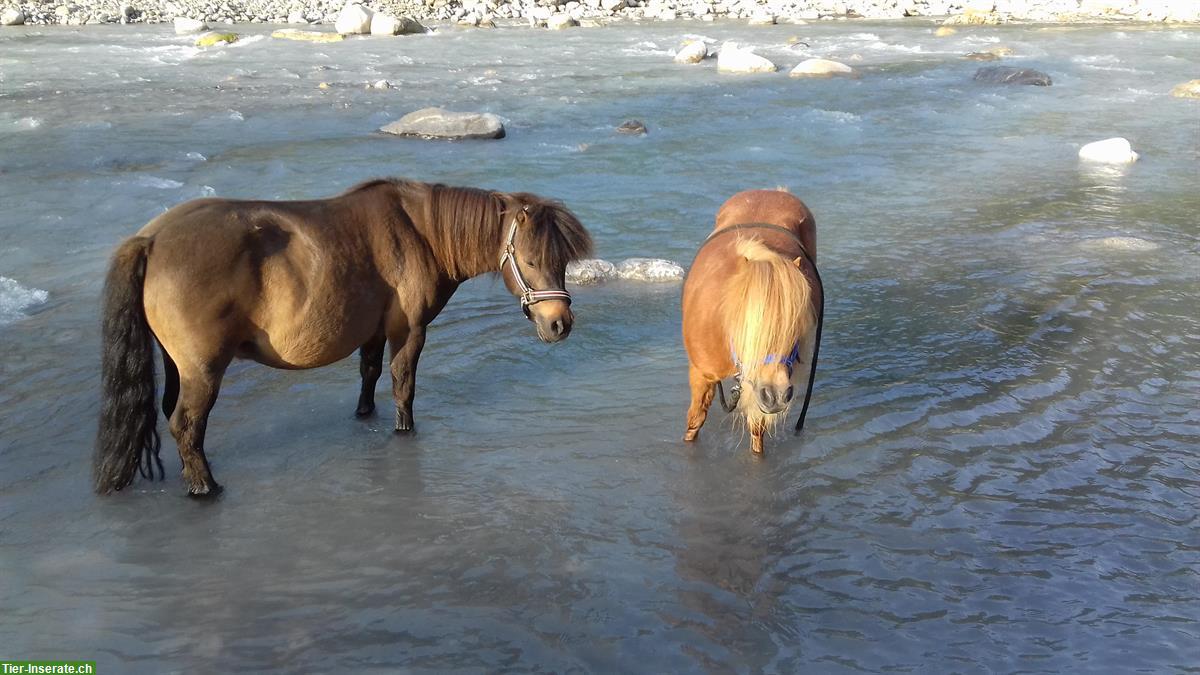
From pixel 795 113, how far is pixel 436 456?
1294cm

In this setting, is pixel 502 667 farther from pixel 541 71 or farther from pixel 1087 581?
pixel 541 71

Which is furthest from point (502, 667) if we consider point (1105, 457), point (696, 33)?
point (696, 33)

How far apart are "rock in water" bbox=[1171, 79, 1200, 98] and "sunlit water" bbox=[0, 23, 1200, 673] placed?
7.12 meters

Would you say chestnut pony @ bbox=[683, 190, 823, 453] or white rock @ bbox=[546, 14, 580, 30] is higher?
white rock @ bbox=[546, 14, 580, 30]

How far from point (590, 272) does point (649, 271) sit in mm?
520

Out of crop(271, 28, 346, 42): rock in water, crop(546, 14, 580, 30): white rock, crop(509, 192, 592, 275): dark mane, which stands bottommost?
crop(509, 192, 592, 275): dark mane

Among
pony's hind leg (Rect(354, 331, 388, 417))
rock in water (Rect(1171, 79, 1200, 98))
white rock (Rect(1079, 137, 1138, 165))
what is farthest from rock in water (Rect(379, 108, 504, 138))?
rock in water (Rect(1171, 79, 1200, 98))

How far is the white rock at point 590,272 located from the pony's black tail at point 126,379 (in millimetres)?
4140

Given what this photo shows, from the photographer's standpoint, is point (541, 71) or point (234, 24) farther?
point (234, 24)

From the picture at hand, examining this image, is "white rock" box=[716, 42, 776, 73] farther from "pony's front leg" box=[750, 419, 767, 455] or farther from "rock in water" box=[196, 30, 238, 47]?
"pony's front leg" box=[750, 419, 767, 455]

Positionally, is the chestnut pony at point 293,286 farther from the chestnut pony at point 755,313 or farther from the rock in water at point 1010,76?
the rock in water at point 1010,76

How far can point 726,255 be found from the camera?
4.91m

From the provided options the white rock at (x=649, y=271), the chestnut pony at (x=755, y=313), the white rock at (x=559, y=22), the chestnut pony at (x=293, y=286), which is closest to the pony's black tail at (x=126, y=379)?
the chestnut pony at (x=293, y=286)

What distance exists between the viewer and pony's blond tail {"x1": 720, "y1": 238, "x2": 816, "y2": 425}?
4.19 meters
